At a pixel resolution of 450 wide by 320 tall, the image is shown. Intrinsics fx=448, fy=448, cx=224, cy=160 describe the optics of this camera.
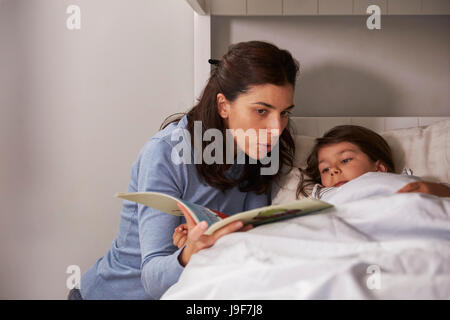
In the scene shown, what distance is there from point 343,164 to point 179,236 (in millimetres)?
540

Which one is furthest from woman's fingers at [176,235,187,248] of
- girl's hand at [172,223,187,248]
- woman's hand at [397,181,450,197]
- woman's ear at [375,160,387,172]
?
woman's ear at [375,160,387,172]

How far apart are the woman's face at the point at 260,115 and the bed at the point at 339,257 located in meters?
0.35

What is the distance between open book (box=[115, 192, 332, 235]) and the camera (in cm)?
76

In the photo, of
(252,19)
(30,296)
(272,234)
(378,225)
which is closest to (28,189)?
(30,296)

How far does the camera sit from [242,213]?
74 centimetres

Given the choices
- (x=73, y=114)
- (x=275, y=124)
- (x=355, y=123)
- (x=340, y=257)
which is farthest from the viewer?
(x=73, y=114)

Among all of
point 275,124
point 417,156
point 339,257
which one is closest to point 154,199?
point 339,257

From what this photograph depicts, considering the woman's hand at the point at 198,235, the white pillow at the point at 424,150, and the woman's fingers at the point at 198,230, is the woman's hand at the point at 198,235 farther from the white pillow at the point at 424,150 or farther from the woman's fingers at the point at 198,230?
the white pillow at the point at 424,150

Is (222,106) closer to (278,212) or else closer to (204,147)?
(204,147)

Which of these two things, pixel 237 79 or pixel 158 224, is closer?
pixel 158 224

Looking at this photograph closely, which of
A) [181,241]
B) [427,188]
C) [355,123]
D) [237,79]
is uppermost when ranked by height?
[237,79]

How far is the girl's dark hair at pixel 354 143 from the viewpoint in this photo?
1.27 meters

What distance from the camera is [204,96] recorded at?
1239mm
